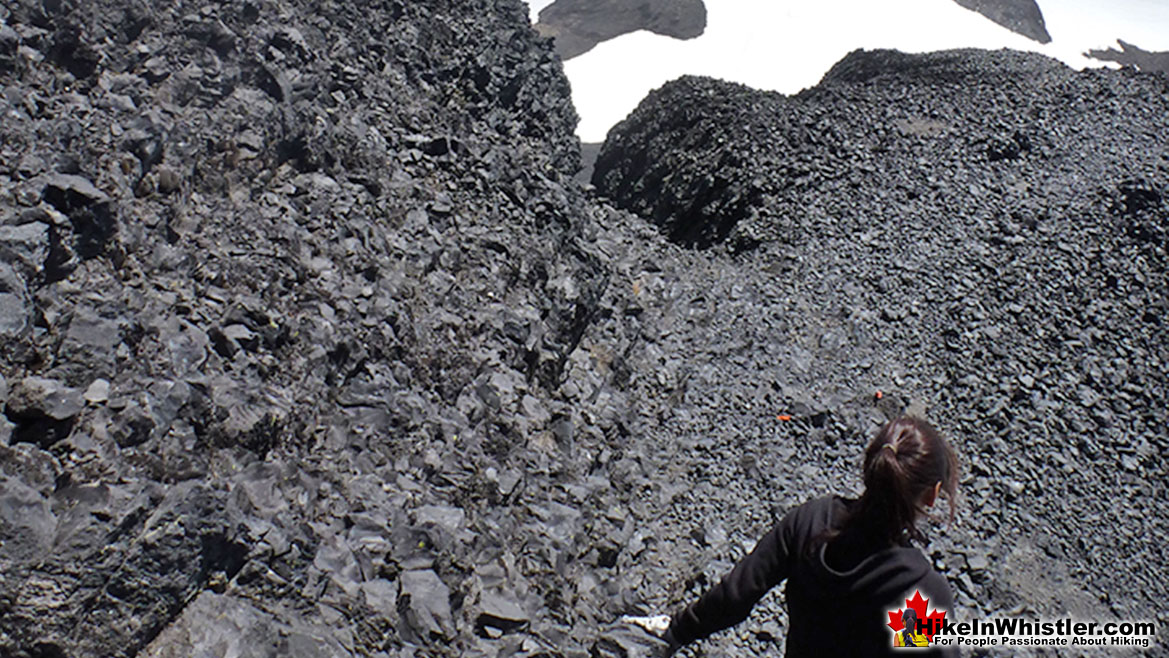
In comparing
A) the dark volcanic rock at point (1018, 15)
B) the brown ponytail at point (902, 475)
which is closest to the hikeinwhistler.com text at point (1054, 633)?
the brown ponytail at point (902, 475)

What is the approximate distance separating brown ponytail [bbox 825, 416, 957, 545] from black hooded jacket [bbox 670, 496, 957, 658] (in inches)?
5.0

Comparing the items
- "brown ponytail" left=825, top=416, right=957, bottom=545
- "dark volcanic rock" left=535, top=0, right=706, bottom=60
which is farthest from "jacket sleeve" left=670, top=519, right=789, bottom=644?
"dark volcanic rock" left=535, top=0, right=706, bottom=60

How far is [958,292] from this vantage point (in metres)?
12.8

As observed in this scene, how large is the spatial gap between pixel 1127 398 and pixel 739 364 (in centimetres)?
548

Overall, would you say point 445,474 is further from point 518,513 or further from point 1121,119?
point 1121,119

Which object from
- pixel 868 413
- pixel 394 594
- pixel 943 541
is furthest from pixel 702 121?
pixel 394 594

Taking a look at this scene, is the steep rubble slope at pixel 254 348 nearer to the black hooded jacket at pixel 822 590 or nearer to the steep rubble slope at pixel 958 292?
the black hooded jacket at pixel 822 590

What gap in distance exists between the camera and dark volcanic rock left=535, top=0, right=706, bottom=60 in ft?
136

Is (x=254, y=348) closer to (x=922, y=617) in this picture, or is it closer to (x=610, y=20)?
(x=922, y=617)

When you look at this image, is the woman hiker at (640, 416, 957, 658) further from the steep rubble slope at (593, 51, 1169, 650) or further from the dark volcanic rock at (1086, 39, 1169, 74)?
the dark volcanic rock at (1086, 39, 1169, 74)

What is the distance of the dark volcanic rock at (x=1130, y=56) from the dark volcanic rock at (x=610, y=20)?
2281 cm

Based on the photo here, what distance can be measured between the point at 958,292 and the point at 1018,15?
1743 inches

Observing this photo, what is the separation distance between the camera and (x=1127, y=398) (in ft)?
36.2

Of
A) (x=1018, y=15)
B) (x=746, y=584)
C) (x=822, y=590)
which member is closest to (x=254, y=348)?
(x=746, y=584)
